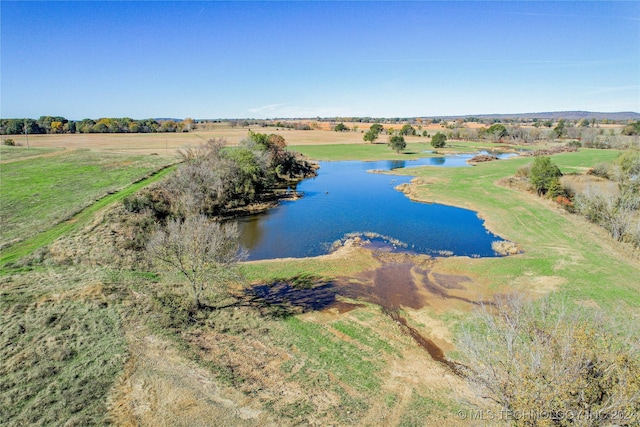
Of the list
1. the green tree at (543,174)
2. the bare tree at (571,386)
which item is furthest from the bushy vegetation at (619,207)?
the bare tree at (571,386)

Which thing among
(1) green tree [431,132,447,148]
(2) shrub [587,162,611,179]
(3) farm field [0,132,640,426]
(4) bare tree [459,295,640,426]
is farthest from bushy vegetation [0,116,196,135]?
(2) shrub [587,162,611,179]

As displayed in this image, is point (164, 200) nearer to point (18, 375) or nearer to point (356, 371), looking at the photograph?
point (18, 375)

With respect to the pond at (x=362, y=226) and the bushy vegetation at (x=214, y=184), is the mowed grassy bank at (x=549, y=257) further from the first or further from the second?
the bushy vegetation at (x=214, y=184)

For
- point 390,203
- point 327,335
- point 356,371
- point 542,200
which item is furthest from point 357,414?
point 542,200

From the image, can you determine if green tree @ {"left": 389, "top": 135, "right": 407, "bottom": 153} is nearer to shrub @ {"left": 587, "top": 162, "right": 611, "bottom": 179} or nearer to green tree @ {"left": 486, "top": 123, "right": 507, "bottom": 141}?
shrub @ {"left": 587, "top": 162, "right": 611, "bottom": 179}

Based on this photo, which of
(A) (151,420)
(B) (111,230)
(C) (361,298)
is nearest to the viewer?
(A) (151,420)

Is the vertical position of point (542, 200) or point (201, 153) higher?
point (201, 153)

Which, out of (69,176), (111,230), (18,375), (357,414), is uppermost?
(69,176)
